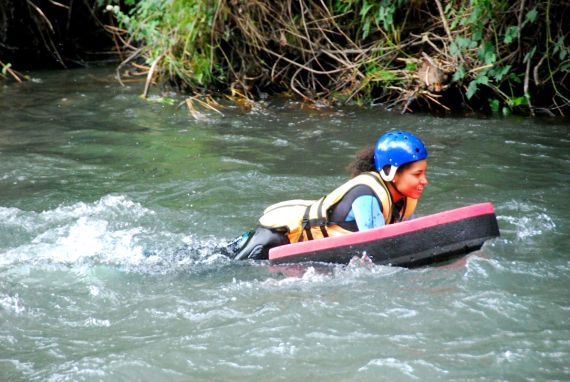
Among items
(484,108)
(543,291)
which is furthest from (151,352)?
(484,108)

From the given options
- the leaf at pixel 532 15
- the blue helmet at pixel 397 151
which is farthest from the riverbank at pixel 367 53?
the blue helmet at pixel 397 151

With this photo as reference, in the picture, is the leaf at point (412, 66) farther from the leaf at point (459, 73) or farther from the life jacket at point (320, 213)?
the life jacket at point (320, 213)

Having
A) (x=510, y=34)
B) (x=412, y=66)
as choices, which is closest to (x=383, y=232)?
(x=510, y=34)

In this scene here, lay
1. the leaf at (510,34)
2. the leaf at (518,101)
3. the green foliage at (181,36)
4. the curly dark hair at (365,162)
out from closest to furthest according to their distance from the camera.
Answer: the curly dark hair at (365,162) → the leaf at (510,34) → the leaf at (518,101) → the green foliage at (181,36)

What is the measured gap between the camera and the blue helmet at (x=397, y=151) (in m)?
5.02

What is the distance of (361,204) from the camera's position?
5.09 meters

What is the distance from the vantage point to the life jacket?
5141 mm

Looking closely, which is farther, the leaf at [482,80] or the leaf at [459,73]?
the leaf at [459,73]

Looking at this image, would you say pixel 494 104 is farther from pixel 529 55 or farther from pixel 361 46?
pixel 361 46

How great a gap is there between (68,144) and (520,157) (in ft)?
15.7

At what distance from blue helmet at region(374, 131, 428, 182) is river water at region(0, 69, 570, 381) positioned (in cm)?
68

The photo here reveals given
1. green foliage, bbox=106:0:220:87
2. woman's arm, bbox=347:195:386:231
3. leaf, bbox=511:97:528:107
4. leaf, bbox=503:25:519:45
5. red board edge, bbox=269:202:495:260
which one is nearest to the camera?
red board edge, bbox=269:202:495:260

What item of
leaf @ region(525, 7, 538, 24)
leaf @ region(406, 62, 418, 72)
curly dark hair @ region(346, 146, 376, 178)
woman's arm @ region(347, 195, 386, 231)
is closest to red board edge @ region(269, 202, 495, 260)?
woman's arm @ region(347, 195, 386, 231)

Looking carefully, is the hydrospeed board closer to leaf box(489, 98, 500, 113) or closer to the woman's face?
the woman's face
